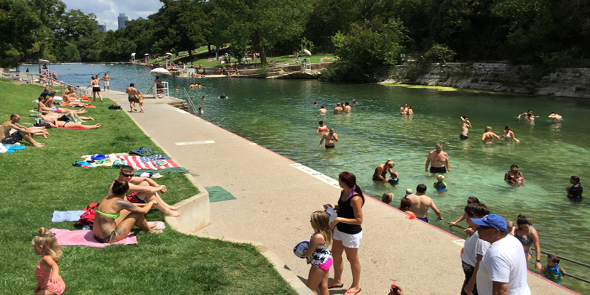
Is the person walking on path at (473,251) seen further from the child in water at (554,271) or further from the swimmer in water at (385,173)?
the swimmer in water at (385,173)

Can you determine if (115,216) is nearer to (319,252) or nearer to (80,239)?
(80,239)

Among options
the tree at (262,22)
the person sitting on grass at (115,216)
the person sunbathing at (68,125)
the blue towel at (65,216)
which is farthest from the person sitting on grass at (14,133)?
the tree at (262,22)

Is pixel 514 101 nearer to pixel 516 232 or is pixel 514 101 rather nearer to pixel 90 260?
pixel 516 232

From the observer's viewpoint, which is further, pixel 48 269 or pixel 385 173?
pixel 385 173

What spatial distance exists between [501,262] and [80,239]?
6.07 meters

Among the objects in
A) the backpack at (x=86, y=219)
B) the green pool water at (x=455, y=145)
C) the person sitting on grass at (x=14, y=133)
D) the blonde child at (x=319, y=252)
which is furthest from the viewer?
the person sitting on grass at (x=14, y=133)

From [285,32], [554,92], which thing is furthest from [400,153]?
[285,32]

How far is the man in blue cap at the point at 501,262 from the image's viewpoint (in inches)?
152

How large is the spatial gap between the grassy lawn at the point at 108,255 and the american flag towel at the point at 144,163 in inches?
36.9

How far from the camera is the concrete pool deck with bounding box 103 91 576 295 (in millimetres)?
6590

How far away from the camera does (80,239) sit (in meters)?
6.67

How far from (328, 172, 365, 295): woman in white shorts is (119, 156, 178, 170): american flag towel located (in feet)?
23.3

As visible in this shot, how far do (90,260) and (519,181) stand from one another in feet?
42.8

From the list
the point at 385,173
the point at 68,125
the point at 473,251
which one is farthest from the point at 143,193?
the point at 68,125
